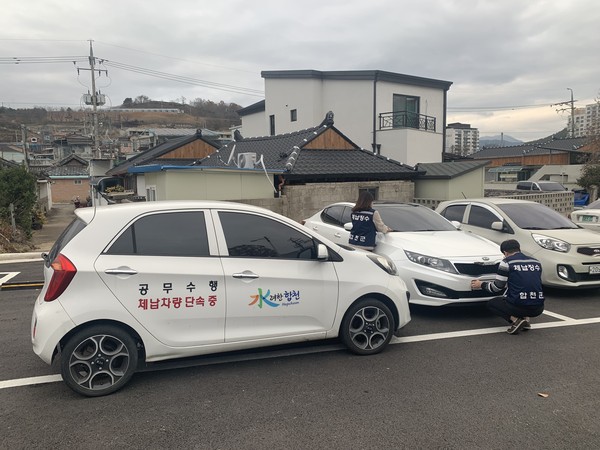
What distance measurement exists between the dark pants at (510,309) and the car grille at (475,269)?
402 mm

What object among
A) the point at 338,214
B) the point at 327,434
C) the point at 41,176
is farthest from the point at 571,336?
the point at 41,176

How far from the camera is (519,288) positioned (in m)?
4.95

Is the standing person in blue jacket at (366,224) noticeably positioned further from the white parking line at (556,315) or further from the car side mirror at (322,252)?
the white parking line at (556,315)

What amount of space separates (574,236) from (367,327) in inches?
178

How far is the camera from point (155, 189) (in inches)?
469

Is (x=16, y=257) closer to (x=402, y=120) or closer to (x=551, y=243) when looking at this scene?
(x=551, y=243)

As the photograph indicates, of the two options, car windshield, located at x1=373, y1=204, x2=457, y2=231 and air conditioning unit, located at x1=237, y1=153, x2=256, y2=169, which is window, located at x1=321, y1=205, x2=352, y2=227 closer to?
car windshield, located at x1=373, y1=204, x2=457, y2=231

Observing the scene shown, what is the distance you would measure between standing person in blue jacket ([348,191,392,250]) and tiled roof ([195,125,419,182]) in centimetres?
645

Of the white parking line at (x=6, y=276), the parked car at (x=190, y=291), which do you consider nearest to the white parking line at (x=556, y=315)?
the parked car at (x=190, y=291)

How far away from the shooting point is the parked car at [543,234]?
649cm

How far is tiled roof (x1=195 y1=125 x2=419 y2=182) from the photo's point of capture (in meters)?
13.5

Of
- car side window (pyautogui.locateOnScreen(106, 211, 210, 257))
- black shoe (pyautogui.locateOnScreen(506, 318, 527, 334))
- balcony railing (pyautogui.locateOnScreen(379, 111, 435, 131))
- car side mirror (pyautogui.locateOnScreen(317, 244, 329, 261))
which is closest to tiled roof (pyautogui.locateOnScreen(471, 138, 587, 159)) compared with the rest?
balcony railing (pyautogui.locateOnScreen(379, 111, 435, 131))

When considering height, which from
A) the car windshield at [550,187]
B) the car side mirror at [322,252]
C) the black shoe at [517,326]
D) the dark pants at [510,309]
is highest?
the car windshield at [550,187]

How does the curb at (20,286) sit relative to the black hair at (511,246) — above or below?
below
